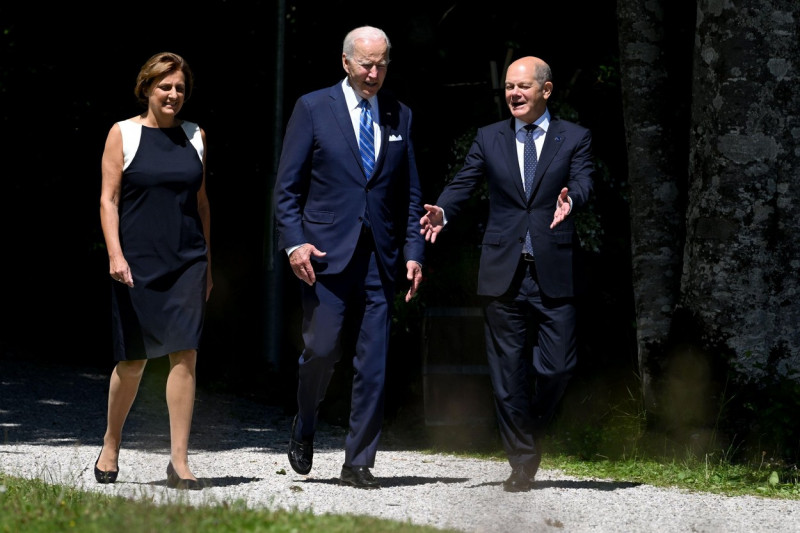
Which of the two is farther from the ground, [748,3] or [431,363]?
[748,3]

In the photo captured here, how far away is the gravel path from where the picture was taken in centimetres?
630

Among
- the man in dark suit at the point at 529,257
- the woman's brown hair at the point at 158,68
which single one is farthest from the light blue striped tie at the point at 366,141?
the woman's brown hair at the point at 158,68

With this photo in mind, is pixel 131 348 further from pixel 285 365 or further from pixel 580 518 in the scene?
pixel 285 365

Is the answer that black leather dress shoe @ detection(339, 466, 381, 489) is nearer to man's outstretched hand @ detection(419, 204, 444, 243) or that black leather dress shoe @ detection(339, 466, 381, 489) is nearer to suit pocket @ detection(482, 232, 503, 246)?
man's outstretched hand @ detection(419, 204, 444, 243)

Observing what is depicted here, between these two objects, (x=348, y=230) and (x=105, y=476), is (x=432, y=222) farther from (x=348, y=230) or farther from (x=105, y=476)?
(x=105, y=476)

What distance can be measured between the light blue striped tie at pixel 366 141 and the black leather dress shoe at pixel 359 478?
154cm

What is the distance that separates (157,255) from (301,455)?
1.32 metres

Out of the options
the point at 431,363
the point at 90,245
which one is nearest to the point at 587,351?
the point at 431,363

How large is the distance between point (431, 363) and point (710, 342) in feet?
6.94

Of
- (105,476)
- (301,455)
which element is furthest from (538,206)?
(105,476)

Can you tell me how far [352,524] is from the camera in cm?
527

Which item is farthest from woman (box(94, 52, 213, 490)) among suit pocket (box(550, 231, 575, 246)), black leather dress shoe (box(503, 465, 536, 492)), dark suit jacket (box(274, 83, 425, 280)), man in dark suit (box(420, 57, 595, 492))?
suit pocket (box(550, 231, 575, 246))

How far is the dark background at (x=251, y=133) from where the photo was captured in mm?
10883

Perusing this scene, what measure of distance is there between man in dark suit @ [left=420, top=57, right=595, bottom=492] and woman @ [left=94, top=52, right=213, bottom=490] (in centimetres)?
128
